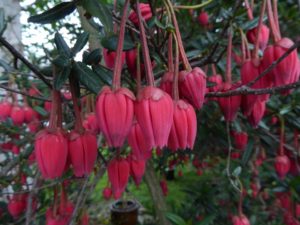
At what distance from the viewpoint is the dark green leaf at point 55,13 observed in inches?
22.8

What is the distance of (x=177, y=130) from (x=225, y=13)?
78 cm

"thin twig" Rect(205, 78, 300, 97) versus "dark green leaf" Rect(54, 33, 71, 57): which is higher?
"dark green leaf" Rect(54, 33, 71, 57)

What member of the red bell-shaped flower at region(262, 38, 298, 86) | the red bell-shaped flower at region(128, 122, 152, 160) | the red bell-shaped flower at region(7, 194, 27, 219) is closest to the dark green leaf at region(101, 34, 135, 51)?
the red bell-shaped flower at region(128, 122, 152, 160)

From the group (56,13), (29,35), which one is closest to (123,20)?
(56,13)

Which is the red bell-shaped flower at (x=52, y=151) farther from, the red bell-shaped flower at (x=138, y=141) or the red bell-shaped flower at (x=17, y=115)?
the red bell-shaped flower at (x=17, y=115)

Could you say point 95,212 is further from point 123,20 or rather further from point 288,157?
point 123,20

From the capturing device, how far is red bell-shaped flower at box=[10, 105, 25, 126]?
5.53ft

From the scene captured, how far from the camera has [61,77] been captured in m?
0.55

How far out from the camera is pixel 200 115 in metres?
1.52

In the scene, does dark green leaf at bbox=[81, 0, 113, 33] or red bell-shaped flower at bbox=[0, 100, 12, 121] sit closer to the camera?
dark green leaf at bbox=[81, 0, 113, 33]

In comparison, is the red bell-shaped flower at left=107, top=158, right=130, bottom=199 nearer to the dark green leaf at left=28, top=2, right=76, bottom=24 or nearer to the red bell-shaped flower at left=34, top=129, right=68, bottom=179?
the red bell-shaped flower at left=34, top=129, right=68, bottom=179

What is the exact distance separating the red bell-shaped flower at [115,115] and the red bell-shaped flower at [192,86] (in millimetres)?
132

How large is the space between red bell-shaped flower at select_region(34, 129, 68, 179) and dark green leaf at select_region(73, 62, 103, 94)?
0.29 ft

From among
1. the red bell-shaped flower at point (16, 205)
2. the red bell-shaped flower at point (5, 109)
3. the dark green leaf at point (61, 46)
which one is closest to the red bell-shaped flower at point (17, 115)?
the red bell-shaped flower at point (5, 109)
